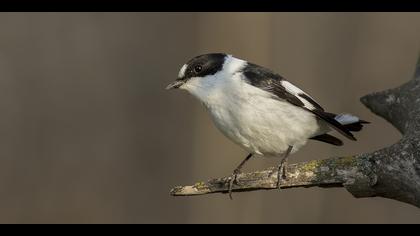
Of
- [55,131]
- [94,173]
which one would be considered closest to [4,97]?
[55,131]

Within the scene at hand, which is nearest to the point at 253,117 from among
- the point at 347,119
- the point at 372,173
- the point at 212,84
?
the point at 212,84

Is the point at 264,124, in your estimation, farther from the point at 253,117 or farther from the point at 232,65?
the point at 232,65

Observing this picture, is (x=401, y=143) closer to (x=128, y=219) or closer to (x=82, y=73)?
(x=128, y=219)

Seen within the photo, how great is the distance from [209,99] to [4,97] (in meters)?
4.09

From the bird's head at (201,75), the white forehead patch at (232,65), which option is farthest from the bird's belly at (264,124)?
the white forehead patch at (232,65)

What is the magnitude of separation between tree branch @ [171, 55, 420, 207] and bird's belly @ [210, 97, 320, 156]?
1.62 feet

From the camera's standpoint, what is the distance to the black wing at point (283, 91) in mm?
4898

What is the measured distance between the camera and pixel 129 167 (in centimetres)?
825

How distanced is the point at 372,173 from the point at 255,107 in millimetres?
1154

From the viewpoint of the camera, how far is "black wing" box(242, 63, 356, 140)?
193 inches

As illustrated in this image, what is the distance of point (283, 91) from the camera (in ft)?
16.3

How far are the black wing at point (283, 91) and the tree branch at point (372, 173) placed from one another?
25.4 inches

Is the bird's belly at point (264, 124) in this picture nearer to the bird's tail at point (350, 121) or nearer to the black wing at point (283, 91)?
the black wing at point (283, 91)
